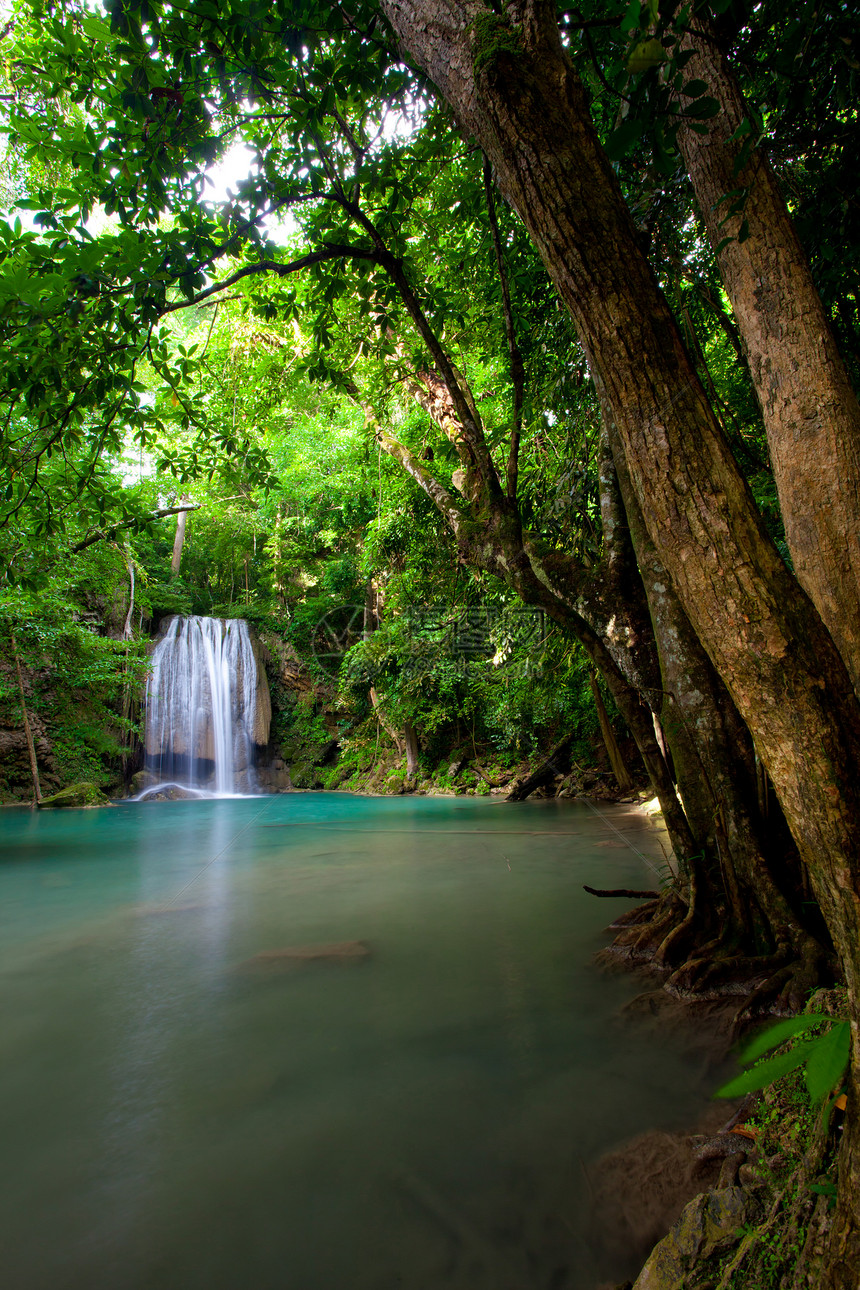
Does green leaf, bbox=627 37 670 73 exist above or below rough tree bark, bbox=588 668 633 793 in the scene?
above

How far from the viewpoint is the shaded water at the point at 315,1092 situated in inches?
62.1

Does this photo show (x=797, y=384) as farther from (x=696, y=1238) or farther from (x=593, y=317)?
(x=696, y=1238)

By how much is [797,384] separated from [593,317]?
168cm

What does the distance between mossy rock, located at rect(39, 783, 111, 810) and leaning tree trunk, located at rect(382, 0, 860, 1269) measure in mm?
14965

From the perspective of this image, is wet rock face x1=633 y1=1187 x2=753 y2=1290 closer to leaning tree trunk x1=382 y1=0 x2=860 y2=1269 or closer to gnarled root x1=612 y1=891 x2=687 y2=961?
leaning tree trunk x1=382 y1=0 x2=860 y2=1269

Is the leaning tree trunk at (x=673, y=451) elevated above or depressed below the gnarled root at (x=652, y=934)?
above

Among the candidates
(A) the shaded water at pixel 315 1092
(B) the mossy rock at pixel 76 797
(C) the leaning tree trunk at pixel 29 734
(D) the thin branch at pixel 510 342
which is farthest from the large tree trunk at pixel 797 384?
(B) the mossy rock at pixel 76 797

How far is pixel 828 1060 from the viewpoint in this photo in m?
0.77

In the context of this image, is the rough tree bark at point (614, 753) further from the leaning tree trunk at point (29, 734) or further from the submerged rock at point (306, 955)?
the leaning tree trunk at point (29, 734)

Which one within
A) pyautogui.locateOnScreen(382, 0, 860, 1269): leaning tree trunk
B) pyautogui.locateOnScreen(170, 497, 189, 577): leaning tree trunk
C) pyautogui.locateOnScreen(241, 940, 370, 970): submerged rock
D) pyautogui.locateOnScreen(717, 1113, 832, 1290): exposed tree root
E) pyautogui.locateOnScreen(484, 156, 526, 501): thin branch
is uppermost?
pyautogui.locateOnScreen(170, 497, 189, 577): leaning tree trunk

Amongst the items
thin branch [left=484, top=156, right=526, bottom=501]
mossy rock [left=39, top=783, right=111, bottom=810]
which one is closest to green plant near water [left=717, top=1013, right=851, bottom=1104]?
thin branch [left=484, top=156, right=526, bottom=501]

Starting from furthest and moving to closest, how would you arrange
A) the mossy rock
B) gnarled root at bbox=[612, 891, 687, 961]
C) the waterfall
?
the waterfall, the mossy rock, gnarled root at bbox=[612, 891, 687, 961]

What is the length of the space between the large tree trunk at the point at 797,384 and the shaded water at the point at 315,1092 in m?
2.03

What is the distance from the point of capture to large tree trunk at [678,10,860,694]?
2660 mm
